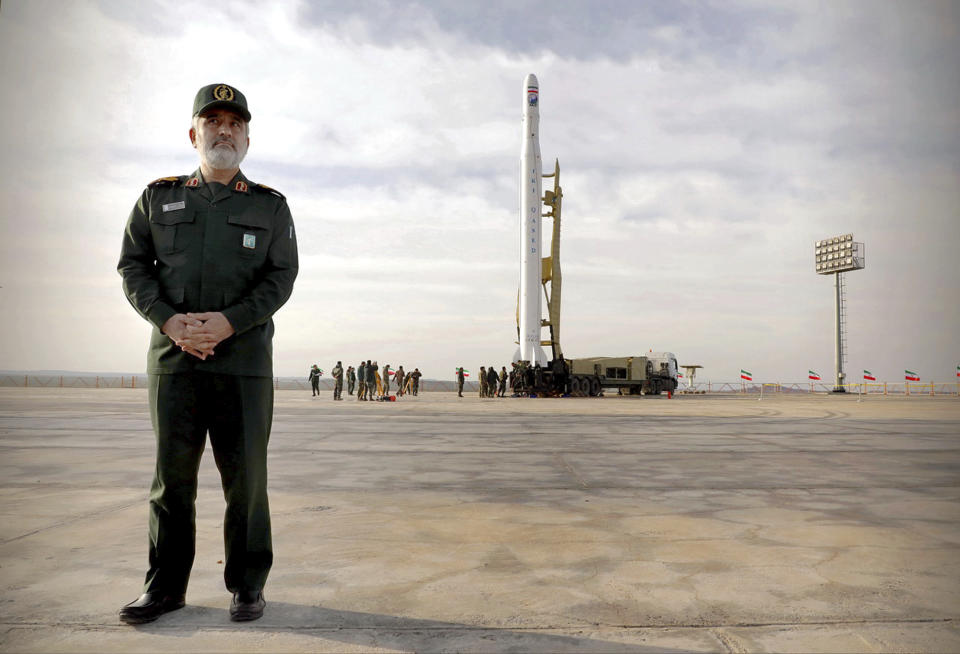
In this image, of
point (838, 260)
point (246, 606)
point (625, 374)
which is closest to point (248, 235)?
point (246, 606)

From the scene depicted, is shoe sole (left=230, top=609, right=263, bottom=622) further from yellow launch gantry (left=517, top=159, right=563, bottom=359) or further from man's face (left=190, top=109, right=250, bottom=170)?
yellow launch gantry (left=517, top=159, right=563, bottom=359)

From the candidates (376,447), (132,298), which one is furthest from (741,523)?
(376,447)

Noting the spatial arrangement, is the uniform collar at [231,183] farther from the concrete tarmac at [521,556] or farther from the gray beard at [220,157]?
the concrete tarmac at [521,556]

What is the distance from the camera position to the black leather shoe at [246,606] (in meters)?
2.38

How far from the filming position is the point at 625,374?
34375 mm

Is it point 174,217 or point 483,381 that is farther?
point 483,381

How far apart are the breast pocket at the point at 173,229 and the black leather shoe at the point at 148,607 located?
1386mm

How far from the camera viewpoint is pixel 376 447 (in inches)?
326

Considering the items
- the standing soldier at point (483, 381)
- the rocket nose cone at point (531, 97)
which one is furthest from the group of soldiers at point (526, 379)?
the rocket nose cone at point (531, 97)

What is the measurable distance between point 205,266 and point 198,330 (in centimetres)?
34

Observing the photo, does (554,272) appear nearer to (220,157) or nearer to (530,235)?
(530,235)

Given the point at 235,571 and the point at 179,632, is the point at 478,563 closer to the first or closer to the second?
the point at 235,571

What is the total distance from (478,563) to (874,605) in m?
1.69

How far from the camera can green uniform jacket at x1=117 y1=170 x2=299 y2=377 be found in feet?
8.55
